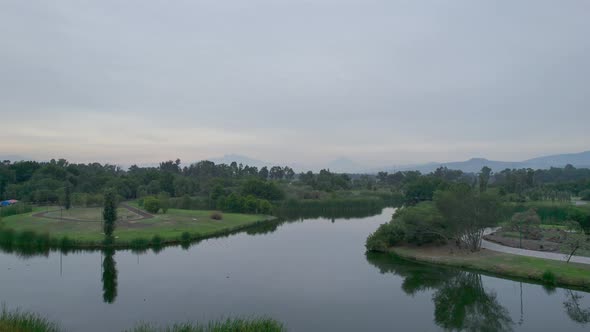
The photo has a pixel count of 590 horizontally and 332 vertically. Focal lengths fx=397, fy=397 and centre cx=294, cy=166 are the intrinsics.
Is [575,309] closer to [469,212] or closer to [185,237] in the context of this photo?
[469,212]

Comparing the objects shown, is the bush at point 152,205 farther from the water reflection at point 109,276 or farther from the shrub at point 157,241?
the water reflection at point 109,276

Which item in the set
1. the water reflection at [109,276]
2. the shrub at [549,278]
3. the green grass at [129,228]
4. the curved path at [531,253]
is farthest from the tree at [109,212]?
the shrub at [549,278]

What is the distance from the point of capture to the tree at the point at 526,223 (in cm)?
3384

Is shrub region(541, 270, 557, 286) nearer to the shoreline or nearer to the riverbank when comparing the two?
the riverbank

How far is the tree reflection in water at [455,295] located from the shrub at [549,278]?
137 inches

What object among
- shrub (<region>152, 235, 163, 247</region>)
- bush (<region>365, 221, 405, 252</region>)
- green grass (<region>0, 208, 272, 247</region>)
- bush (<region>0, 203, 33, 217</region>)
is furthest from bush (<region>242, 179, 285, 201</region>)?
bush (<region>365, 221, 405, 252</region>)

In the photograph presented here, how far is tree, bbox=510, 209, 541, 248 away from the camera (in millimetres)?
33844

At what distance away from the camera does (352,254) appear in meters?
32.3

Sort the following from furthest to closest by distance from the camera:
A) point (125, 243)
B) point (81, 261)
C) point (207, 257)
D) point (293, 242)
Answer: point (293, 242) → point (125, 243) → point (207, 257) → point (81, 261)

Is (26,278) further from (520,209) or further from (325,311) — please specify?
(520,209)

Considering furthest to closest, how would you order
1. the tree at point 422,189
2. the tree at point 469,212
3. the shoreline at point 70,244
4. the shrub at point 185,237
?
the tree at point 422,189
the shrub at point 185,237
the shoreline at point 70,244
the tree at point 469,212

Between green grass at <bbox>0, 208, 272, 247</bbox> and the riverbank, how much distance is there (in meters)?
20.4

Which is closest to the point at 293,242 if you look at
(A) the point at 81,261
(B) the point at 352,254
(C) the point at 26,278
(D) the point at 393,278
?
(B) the point at 352,254

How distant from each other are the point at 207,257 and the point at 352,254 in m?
11.6
